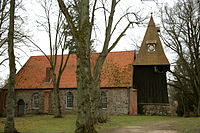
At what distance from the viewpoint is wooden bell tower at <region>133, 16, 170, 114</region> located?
93.1ft

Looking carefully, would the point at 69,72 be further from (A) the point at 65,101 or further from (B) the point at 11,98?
(B) the point at 11,98

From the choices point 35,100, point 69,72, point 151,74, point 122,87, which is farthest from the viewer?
point 69,72

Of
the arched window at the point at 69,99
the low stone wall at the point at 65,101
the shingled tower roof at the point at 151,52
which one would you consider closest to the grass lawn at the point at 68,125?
the low stone wall at the point at 65,101

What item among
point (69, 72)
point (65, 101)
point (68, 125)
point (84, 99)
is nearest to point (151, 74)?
point (69, 72)

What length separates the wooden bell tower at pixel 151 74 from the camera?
28.4 metres

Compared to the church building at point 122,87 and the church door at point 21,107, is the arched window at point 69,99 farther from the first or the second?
the church door at point 21,107

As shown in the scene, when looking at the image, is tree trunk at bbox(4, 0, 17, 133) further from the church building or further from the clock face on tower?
the clock face on tower

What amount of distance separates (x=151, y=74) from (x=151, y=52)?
9.79 feet

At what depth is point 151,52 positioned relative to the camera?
2998 cm

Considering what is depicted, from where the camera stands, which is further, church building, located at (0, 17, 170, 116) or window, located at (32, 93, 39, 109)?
window, located at (32, 93, 39, 109)

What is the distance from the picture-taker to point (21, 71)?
110 ft

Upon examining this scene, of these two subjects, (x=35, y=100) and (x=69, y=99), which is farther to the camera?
(x=35, y=100)

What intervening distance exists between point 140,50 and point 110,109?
8.69 m

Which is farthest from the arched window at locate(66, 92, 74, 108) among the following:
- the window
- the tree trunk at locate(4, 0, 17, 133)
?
the tree trunk at locate(4, 0, 17, 133)
